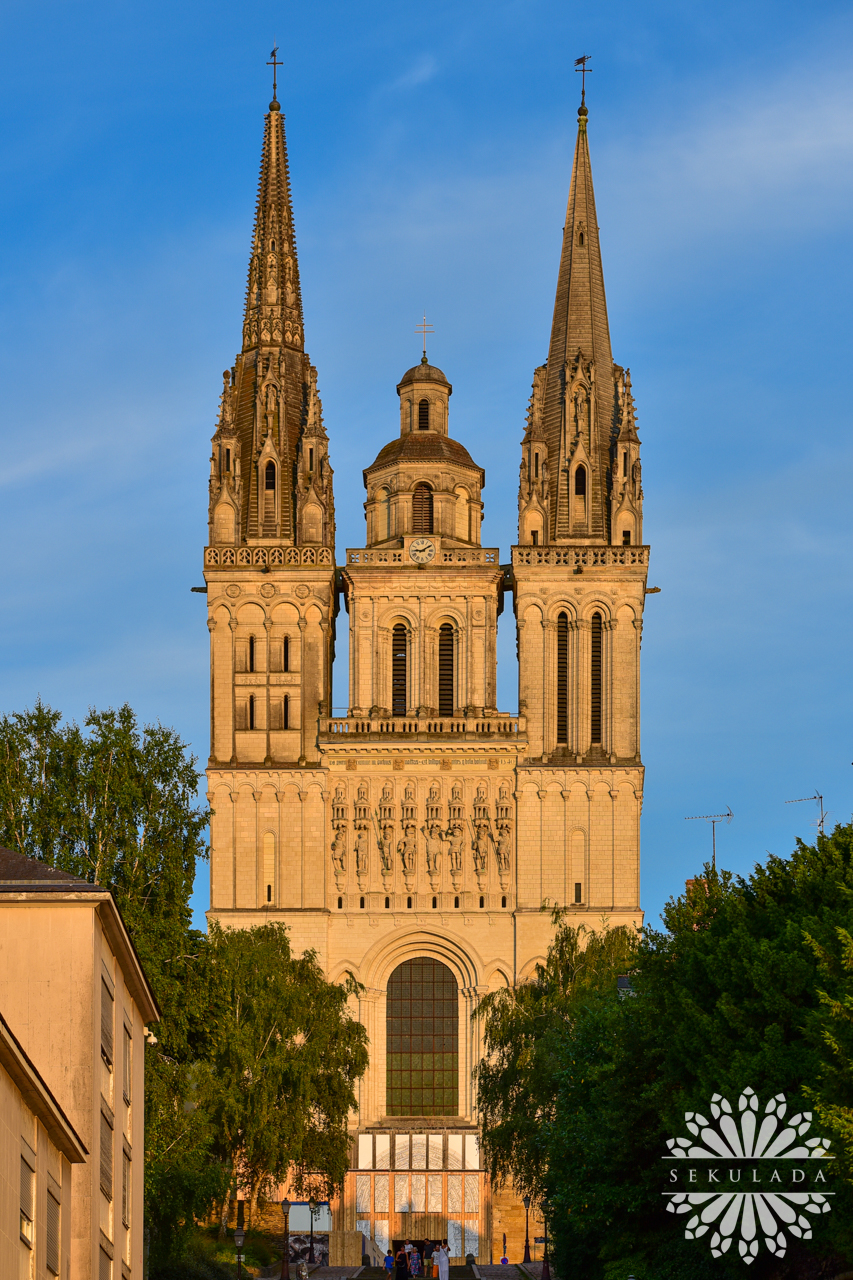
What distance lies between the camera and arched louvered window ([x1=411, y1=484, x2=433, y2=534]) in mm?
87562

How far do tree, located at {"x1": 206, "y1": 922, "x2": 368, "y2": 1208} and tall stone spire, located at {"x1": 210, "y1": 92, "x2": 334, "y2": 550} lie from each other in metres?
16.4

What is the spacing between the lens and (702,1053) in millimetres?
42969

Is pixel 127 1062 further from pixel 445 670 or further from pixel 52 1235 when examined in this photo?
pixel 445 670

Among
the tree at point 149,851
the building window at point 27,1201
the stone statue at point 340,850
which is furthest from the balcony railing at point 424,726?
the building window at point 27,1201

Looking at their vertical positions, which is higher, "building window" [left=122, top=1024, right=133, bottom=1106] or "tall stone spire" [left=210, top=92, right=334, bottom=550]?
"tall stone spire" [left=210, top=92, right=334, bottom=550]

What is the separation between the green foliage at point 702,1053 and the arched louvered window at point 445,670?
98.9ft

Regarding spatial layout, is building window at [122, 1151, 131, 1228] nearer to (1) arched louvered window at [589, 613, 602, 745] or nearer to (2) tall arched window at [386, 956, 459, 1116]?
(2) tall arched window at [386, 956, 459, 1116]

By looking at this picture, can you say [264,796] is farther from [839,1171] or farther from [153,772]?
[839,1171]

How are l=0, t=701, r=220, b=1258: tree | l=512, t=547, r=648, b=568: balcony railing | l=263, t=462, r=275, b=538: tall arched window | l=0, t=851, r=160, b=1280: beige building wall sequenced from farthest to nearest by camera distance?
1. l=263, t=462, r=275, b=538: tall arched window
2. l=512, t=547, r=648, b=568: balcony railing
3. l=0, t=701, r=220, b=1258: tree
4. l=0, t=851, r=160, b=1280: beige building wall

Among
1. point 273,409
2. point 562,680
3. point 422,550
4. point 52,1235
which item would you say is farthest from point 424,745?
point 52,1235

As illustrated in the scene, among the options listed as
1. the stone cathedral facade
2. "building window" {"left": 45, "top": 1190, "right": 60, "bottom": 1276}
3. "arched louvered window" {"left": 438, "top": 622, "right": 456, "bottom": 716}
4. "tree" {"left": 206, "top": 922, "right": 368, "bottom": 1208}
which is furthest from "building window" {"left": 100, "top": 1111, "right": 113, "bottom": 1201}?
"arched louvered window" {"left": 438, "top": 622, "right": 456, "bottom": 716}

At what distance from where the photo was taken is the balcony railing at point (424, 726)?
83.1 metres

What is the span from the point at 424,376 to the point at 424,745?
1574cm

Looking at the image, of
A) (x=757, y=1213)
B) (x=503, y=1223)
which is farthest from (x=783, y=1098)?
(x=503, y=1223)
